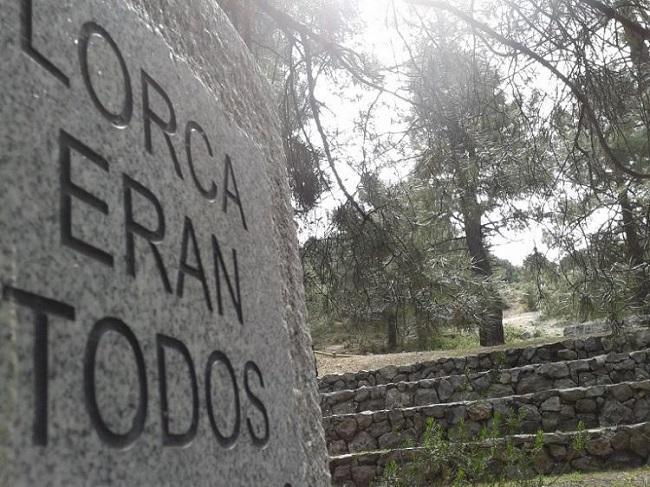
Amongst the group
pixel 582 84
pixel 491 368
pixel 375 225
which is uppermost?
pixel 582 84

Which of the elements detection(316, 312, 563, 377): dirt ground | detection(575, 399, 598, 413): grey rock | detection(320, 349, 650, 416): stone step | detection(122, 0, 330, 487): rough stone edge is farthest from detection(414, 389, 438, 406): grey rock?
detection(122, 0, 330, 487): rough stone edge

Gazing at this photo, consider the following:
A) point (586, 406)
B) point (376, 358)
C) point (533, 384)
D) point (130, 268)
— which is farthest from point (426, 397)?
point (130, 268)

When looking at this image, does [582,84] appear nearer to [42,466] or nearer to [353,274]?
[353,274]

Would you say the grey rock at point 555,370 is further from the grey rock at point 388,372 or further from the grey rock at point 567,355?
the grey rock at point 388,372

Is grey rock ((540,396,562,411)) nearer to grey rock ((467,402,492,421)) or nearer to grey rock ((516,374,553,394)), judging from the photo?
grey rock ((467,402,492,421))

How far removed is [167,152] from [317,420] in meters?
0.70

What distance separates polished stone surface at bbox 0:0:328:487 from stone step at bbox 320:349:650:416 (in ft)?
19.7

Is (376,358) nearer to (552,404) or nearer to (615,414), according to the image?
(552,404)

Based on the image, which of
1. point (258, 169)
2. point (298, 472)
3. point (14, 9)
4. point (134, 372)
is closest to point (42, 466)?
point (134, 372)

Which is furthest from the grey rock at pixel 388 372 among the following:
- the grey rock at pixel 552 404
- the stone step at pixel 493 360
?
the grey rock at pixel 552 404

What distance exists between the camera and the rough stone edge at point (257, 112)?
97 centimetres

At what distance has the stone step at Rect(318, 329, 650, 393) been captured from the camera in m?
7.02

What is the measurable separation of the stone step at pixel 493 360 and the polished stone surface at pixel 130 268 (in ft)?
19.8

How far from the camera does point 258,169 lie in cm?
116
